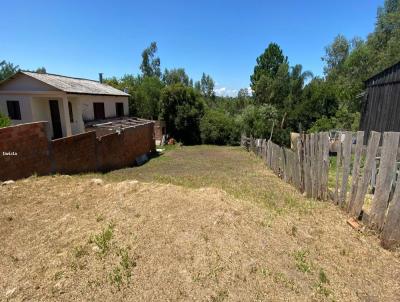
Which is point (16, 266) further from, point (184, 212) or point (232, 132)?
point (232, 132)

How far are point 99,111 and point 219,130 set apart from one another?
12314mm

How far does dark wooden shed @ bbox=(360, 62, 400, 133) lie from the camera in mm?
11445

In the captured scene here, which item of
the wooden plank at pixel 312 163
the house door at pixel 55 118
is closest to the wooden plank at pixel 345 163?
the wooden plank at pixel 312 163

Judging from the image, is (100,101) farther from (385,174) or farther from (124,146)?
(385,174)

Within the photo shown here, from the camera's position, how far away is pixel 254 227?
158 inches

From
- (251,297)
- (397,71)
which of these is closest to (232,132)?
(397,71)

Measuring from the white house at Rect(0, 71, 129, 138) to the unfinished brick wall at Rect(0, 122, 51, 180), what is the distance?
7814 millimetres

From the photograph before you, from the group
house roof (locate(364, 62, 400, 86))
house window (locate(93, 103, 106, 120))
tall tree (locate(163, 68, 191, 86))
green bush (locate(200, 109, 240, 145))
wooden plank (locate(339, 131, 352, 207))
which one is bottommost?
green bush (locate(200, 109, 240, 145))

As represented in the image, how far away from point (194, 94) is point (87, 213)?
24560 millimetres

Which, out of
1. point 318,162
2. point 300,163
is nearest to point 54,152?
point 300,163

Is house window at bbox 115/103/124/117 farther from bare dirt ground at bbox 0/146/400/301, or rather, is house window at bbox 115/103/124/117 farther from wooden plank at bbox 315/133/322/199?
wooden plank at bbox 315/133/322/199

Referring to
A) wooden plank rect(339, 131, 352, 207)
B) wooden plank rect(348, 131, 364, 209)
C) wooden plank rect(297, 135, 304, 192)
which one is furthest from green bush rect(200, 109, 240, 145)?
wooden plank rect(348, 131, 364, 209)

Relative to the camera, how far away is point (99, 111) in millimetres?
19516

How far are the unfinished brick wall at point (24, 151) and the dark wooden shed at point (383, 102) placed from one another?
14149 millimetres
